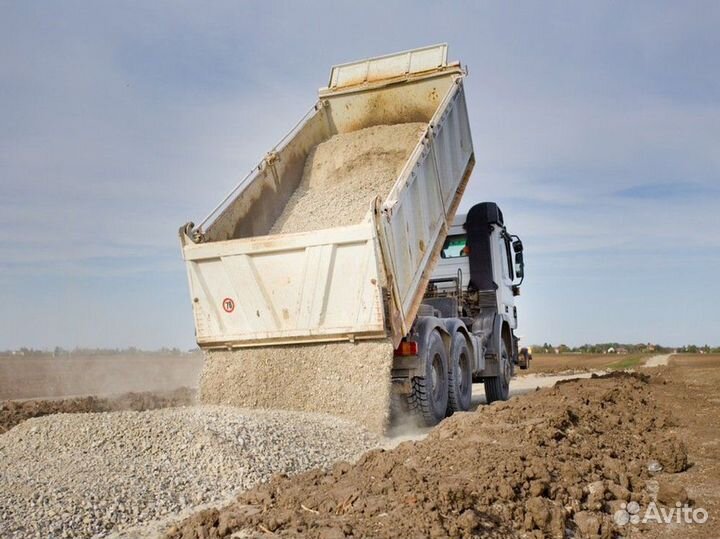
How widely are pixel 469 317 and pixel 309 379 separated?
12.9 feet

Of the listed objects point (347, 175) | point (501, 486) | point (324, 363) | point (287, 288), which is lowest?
point (501, 486)

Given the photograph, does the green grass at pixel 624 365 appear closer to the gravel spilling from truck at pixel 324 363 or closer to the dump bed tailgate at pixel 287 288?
the gravel spilling from truck at pixel 324 363

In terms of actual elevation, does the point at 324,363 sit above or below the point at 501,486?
above

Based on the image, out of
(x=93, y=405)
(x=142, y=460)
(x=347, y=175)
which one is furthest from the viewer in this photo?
(x=93, y=405)

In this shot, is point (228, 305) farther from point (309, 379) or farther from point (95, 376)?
point (95, 376)

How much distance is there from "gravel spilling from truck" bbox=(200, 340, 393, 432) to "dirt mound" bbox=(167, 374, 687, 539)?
1.17 m

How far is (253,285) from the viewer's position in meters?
8.03

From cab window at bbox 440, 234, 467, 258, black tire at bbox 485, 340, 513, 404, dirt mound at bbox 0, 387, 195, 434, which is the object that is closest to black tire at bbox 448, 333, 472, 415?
black tire at bbox 485, 340, 513, 404

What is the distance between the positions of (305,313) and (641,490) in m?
4.07

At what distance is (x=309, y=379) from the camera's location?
25.3 ft

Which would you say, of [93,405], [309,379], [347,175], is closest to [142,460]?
[309,379]

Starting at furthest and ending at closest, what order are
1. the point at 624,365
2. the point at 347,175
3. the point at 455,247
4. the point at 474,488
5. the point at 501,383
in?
the point at 624,365 < the point at 501,383 < the point at 455,247 < the point at 347,175 < the point at 474,488

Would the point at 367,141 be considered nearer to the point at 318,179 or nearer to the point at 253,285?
the point at 318,179

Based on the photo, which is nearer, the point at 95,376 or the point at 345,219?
the point at 345,219
